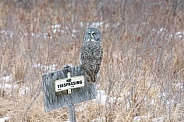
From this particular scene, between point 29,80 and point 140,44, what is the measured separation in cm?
150

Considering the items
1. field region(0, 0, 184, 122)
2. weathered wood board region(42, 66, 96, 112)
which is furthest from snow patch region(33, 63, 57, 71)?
weathered wood board region(42, 66, 96, 112)

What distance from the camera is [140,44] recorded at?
4.33m

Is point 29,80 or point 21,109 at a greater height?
point 29,80

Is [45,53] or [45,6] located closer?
[45,53]

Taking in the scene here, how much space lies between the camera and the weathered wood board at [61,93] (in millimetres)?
2254

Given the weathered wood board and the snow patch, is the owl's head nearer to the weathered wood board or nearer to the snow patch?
the weathered wood board

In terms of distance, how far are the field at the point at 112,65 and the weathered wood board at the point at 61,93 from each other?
0.73 m

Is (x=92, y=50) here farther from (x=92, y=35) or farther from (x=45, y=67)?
(x=45, y=67)

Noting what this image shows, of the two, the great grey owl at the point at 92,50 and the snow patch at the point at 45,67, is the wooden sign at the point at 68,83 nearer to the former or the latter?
the great grey owl at the point at 92,50

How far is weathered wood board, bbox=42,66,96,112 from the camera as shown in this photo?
2254mm

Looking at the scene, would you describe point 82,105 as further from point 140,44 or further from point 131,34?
point 131,34

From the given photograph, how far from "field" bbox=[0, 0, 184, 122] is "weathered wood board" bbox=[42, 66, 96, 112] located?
2.38 ft

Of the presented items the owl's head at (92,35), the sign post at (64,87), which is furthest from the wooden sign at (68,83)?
the owl's head at (92,35)

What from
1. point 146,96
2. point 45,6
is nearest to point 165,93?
point 146,96
